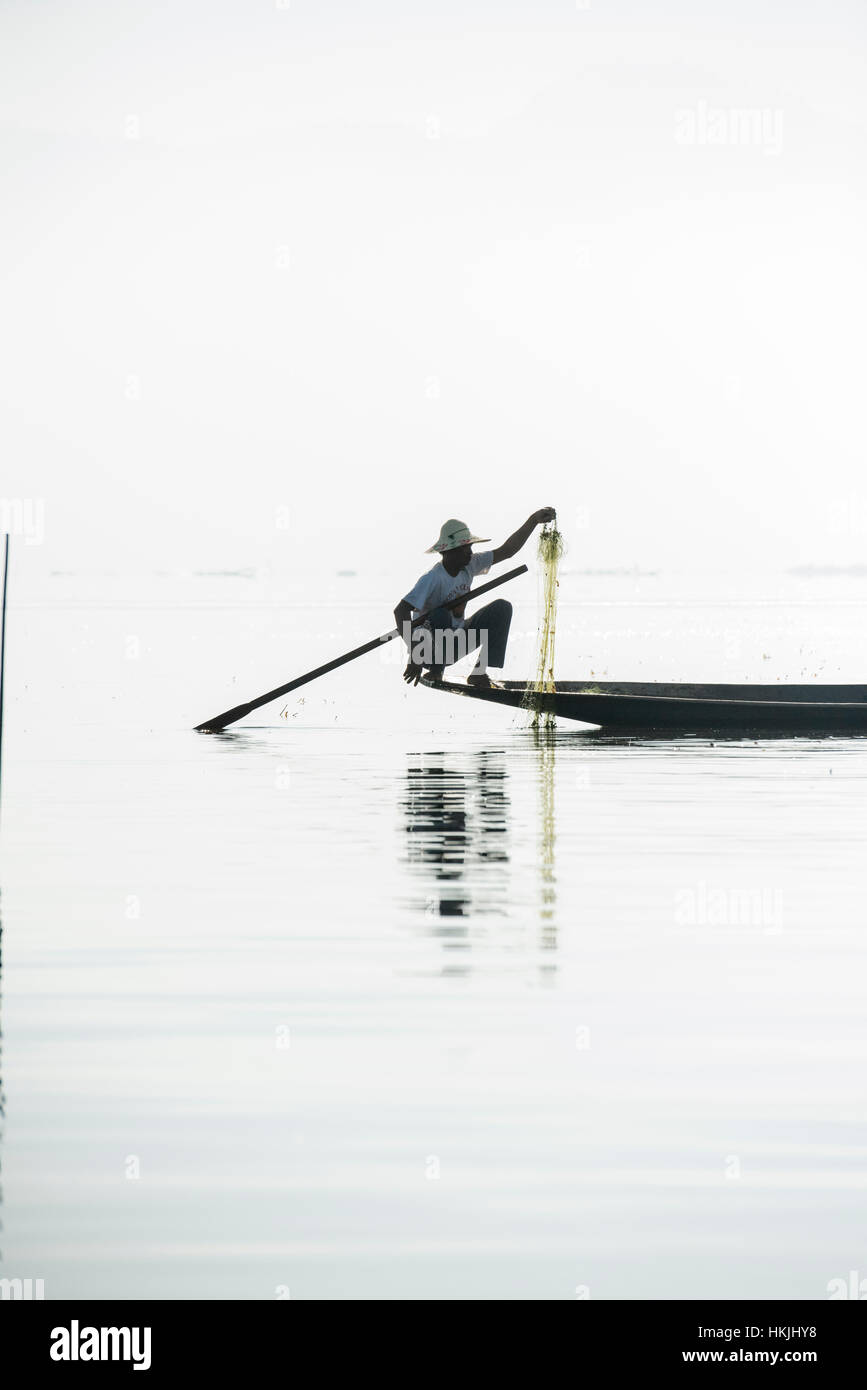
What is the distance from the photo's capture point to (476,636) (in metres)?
20.5

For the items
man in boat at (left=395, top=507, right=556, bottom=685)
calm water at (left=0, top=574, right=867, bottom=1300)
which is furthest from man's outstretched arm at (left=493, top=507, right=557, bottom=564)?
calm water at (left=0, top=574, right=867, bottom=1300)

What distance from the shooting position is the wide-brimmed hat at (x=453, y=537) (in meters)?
19.8

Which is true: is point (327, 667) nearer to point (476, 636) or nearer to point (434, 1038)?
point (476, 636)

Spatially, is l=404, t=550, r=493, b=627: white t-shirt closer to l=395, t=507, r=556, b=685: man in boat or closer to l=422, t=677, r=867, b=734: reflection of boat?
l=395, t=507, r=556, b=685: man in boat

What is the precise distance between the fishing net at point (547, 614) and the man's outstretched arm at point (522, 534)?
0.42 m

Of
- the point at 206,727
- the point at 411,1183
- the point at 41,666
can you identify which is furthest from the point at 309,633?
the point at 411,1183

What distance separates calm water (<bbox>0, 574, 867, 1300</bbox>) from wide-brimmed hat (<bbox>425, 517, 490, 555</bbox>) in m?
3.13

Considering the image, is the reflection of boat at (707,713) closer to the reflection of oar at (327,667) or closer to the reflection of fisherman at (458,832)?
the reflection of oar at (327,667)

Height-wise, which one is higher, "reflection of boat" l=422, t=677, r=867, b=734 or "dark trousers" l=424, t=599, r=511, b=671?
"dark trousers" l=424, t=599, r=511, b=671

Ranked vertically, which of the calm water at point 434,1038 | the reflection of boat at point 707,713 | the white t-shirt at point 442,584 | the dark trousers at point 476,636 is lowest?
the calm water at point 434,1038

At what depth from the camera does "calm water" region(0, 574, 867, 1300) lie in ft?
19.1

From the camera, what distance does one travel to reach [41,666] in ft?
136

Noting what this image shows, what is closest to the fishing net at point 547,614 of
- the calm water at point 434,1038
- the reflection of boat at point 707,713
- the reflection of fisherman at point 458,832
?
the reflection of boat at point 707,713

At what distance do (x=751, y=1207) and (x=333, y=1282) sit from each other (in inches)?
53.6
